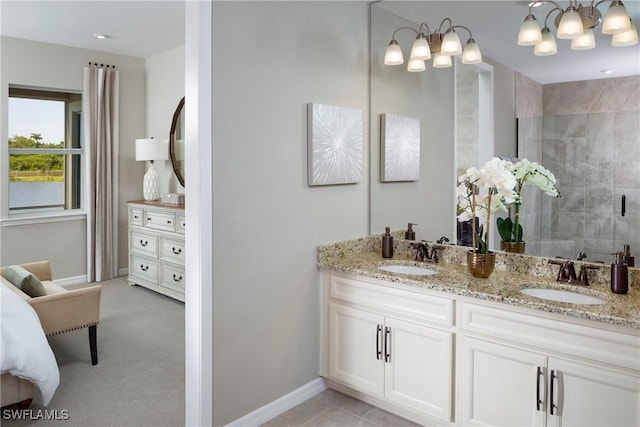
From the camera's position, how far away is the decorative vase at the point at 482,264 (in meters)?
2.37

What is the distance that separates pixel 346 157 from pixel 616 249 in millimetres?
1496

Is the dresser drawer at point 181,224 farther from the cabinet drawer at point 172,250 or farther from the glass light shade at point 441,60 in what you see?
the glass light shade at point 441,60

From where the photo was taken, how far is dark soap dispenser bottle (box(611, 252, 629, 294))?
207cm

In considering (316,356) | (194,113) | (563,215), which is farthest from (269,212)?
(563,215)

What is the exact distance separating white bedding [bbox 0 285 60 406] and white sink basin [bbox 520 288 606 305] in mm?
2486

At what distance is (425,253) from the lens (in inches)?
113

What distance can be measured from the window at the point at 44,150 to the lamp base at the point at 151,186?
2.80 ft

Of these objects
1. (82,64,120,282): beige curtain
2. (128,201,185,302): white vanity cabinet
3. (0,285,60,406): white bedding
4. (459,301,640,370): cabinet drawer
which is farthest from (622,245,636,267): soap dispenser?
(82,64,120,282): beige curtain

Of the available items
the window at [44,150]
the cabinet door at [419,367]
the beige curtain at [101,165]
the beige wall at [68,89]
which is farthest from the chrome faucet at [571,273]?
the window at [44,150]

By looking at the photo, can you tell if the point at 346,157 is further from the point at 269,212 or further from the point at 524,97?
the point at 524,97

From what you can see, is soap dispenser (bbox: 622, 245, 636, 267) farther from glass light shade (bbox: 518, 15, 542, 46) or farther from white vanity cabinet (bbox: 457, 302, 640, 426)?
glass light shade (bbox: 518, 15, 542, 46)

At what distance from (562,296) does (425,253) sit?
829mm

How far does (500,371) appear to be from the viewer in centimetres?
210

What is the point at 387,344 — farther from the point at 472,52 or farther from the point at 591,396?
the point at 472,52
